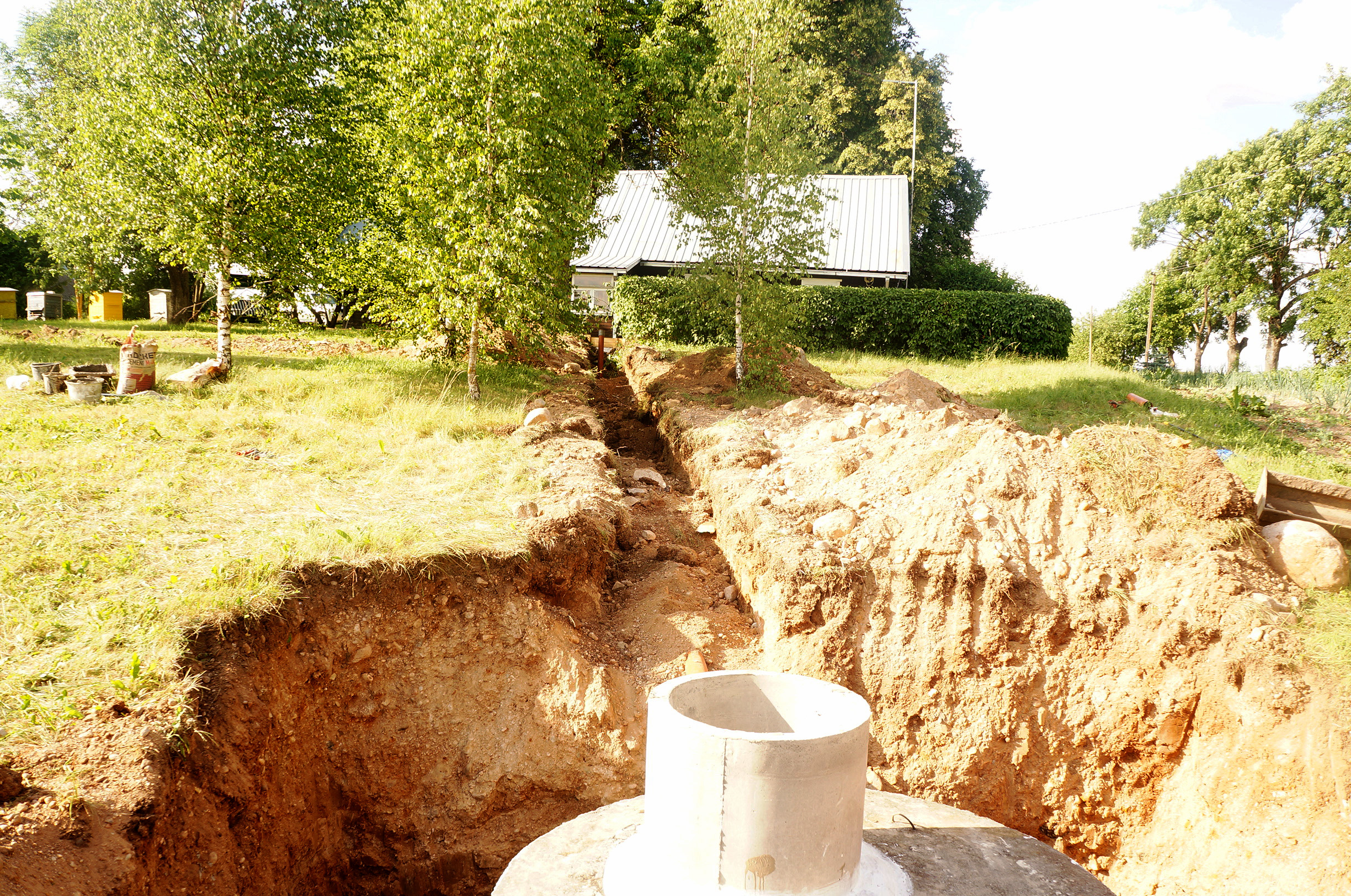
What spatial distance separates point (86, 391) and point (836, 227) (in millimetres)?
18232

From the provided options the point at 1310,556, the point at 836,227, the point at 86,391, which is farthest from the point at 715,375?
the point at 836,227

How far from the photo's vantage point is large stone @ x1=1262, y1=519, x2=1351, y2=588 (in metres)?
5.91

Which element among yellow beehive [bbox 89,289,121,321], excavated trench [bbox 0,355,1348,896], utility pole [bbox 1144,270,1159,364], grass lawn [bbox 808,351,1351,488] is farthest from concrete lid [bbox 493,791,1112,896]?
yellow beehive [bbox 89,289,121,321]

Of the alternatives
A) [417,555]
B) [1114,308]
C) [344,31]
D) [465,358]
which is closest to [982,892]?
[417,555]

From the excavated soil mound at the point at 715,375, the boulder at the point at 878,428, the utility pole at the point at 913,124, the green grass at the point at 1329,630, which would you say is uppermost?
the utility pole at the point at 913,124

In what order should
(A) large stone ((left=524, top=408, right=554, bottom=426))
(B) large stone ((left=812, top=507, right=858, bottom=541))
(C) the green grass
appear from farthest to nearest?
(A) large stone ((left=524, top=408, right=554, bottom=426))
(B) large stone ((left=812, top=507, right=858, bottom=541))
(C) the green grass

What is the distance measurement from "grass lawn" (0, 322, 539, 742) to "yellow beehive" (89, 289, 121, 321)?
15501 millimetres

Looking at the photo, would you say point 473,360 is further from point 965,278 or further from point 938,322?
point 965,278

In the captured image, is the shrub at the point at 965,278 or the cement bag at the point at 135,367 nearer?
the cement bag at the point at 135,367

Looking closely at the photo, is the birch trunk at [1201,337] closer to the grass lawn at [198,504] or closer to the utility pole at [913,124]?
the utility pole at [913,124]

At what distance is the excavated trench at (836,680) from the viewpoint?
195 inches

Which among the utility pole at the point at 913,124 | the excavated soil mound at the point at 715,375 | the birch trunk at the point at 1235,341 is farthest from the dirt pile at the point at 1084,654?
the birch trunk at the point at 1235,341

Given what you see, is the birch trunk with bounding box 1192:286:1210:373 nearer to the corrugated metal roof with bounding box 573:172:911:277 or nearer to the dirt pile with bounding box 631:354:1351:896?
the corrugated metal roof with bounding box 573:172:911:277

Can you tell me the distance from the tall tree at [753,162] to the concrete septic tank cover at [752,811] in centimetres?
907
